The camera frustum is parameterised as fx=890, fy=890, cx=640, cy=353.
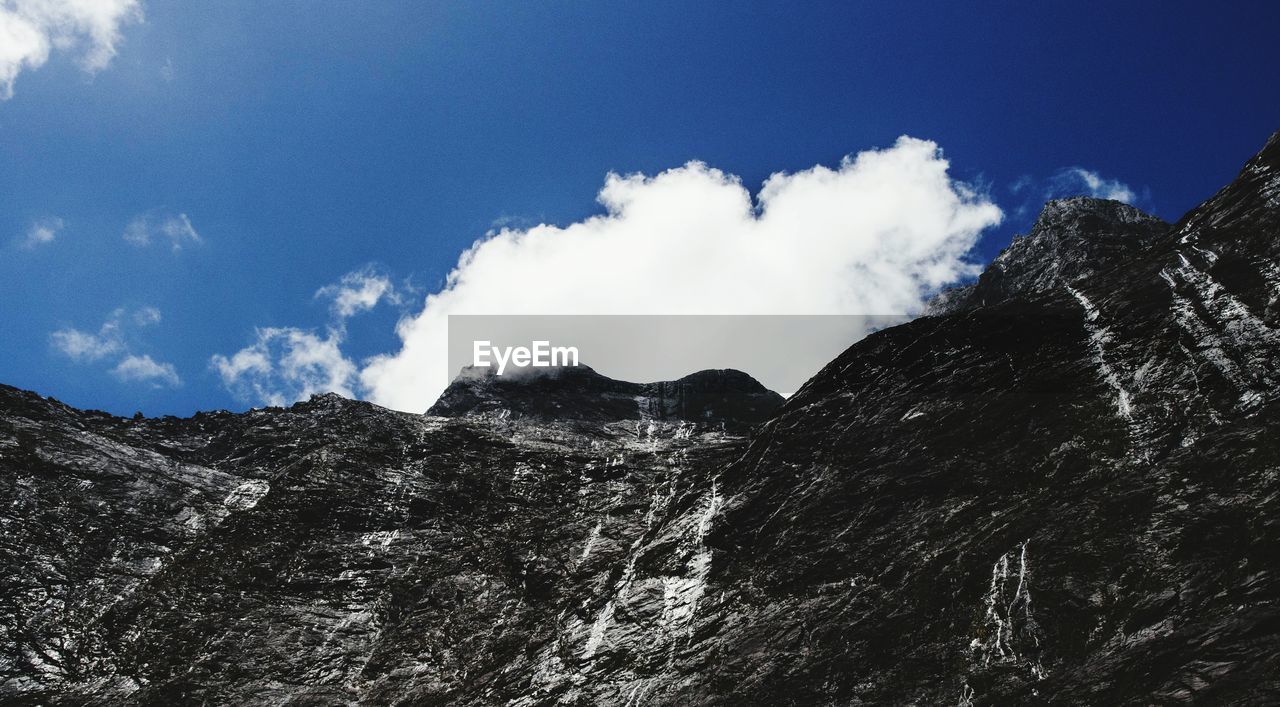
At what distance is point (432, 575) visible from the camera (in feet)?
155

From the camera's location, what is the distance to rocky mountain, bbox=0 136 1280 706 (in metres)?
27.2

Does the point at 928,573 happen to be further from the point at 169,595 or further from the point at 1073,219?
the point at 1073,219

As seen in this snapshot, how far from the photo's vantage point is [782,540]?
3912 centimetres

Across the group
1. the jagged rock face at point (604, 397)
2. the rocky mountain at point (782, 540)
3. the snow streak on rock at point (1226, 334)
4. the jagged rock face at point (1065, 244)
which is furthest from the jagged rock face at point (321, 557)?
the jagged rock face at point (1065, 244)

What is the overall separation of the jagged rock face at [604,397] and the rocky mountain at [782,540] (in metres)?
23.8

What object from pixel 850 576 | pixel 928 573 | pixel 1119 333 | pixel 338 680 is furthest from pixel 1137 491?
pixel 338 680

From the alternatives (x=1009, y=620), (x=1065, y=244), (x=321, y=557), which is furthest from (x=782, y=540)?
(x=1065, y=244)

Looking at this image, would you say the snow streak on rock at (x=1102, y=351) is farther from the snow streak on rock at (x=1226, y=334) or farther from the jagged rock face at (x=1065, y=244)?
the jagged rock face at (x=1065, y=244)

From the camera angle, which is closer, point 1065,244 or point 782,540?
point 782,540

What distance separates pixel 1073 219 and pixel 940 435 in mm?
61089

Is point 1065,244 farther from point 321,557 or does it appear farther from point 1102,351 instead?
point 321,557

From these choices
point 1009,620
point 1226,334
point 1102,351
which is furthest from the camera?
point 1102,351

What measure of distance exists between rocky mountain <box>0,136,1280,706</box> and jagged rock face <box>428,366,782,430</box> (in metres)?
23.8

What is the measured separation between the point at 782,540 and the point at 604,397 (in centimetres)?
5220
